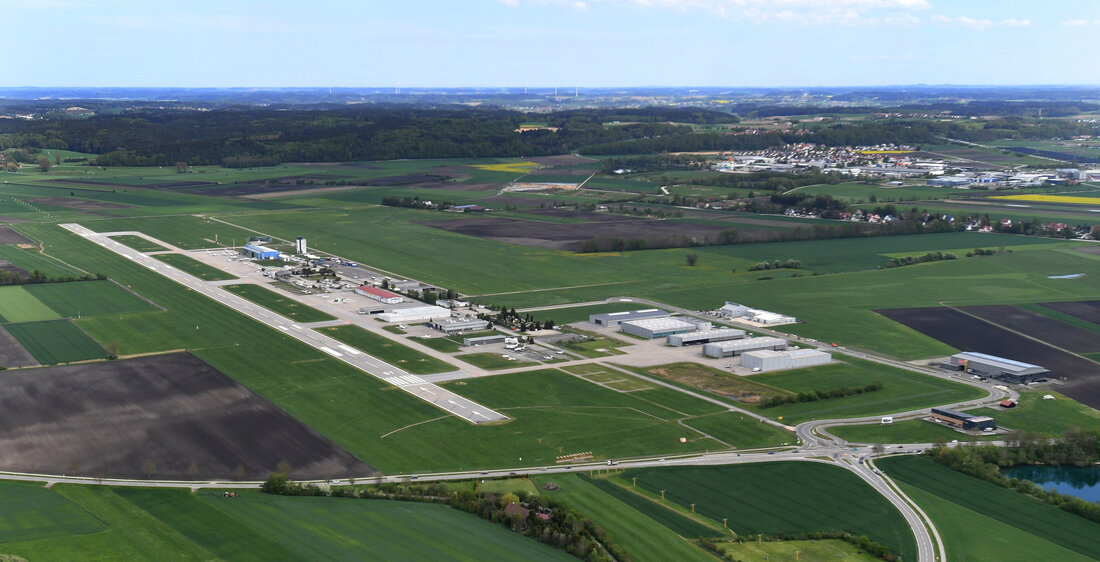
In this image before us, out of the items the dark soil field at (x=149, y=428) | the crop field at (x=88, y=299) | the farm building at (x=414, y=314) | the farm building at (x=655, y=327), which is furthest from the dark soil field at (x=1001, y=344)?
the crop field at (x=88, y=299)

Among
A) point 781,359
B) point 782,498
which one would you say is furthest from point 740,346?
point 782,498

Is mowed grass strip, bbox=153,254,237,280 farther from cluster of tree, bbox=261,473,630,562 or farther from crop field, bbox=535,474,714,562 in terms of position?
crop field, bbox=535,474,714,562

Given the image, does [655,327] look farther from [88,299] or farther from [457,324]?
[88,299]

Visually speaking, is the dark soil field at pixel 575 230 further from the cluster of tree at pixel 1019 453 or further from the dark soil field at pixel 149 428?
the cluster of tree at pixel 1019 453

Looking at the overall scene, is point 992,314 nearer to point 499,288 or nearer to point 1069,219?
point 499,288

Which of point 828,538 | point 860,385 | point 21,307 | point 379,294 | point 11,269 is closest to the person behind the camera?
point 828,538
